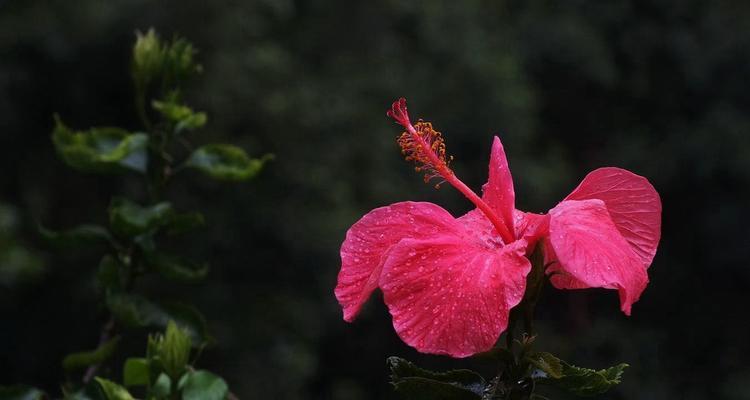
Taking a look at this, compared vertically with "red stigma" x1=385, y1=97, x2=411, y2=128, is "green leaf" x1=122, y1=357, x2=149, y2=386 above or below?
below

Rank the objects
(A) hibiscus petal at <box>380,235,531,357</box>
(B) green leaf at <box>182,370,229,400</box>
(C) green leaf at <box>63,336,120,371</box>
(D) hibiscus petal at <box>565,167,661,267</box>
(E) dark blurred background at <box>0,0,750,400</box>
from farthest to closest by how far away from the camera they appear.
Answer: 1. (E) dark blurred background at <box>0,0,750,400</box>
2. (C) green leaf at <box>63,336,120,371</box>
3. (B) green leaf at <box>182,370,229,400</box>
4. (D) hibiscus petal at <box>565,167,661,267</box>
5. (A) hibiscus petal at <box>380,235,531,357</box>

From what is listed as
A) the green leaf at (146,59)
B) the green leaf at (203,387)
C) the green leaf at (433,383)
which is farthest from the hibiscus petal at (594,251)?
the green leaf at (146,59)

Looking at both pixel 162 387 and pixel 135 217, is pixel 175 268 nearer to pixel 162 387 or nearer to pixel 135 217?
pixel 135 217

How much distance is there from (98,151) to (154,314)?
194mm

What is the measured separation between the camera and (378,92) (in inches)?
264

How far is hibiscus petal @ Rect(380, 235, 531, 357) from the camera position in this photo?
0.72 metres

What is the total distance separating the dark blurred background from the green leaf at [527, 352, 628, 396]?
4.39 m

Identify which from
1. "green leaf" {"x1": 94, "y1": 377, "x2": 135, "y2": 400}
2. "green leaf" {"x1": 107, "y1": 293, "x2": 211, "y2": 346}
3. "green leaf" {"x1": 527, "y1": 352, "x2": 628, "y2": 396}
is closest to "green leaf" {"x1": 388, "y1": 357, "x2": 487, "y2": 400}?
"green leaf" {"x1": 527, "y1": 352, "x2": 628, "y2": 396}

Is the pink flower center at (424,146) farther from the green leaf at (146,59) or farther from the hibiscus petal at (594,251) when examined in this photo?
the green leaf at (146,59)


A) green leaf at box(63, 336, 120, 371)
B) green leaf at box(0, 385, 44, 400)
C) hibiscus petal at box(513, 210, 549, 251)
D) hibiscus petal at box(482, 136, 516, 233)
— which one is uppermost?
hibiscus petal at box(482, 136, 516, 233)

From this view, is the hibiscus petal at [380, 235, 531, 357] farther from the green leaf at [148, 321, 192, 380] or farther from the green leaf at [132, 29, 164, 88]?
the green leaf at [132, 29, 164, 88]

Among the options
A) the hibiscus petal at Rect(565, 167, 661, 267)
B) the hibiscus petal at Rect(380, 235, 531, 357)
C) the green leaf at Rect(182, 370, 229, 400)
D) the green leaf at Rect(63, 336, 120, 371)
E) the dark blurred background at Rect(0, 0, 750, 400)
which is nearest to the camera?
the hibiscus petal at Rect(380, 235, 531, 357)

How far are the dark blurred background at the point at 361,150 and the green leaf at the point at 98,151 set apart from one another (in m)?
3.84

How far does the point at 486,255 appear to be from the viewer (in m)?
0.77
